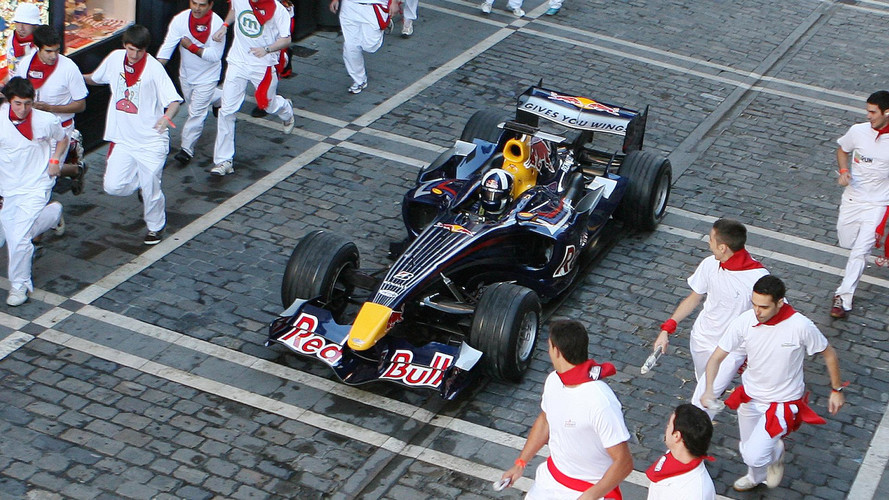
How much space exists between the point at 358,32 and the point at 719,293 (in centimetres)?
782

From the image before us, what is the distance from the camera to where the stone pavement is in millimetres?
7926

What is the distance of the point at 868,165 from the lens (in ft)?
32.5

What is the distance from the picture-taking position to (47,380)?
8516 millimetres

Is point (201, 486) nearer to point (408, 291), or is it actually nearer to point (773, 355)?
point (408, 291)

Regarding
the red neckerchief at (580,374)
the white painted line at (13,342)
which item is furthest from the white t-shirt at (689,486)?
the white painted line at (13,342)

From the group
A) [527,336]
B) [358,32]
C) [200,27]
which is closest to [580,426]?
[527,336]

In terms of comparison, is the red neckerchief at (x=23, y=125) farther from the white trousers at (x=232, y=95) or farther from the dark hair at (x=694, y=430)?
the dark hair at (x=694, y=430)

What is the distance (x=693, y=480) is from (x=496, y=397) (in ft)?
10.8

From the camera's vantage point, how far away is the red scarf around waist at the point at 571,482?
6047mm

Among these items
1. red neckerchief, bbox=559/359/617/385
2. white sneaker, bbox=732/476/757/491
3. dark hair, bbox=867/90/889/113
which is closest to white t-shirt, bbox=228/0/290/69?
dark hair, bbox=867/90/889/113

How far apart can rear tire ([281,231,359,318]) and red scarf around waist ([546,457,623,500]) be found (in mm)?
3426

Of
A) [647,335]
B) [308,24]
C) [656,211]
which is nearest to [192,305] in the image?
[647,335]

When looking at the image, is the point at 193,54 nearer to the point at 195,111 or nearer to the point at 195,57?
the point at 195,57

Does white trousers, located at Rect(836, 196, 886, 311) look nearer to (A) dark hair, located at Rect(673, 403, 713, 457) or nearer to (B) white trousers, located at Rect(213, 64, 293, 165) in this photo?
(A) dark hair, located at Rect(673, 403, 713, 457)
